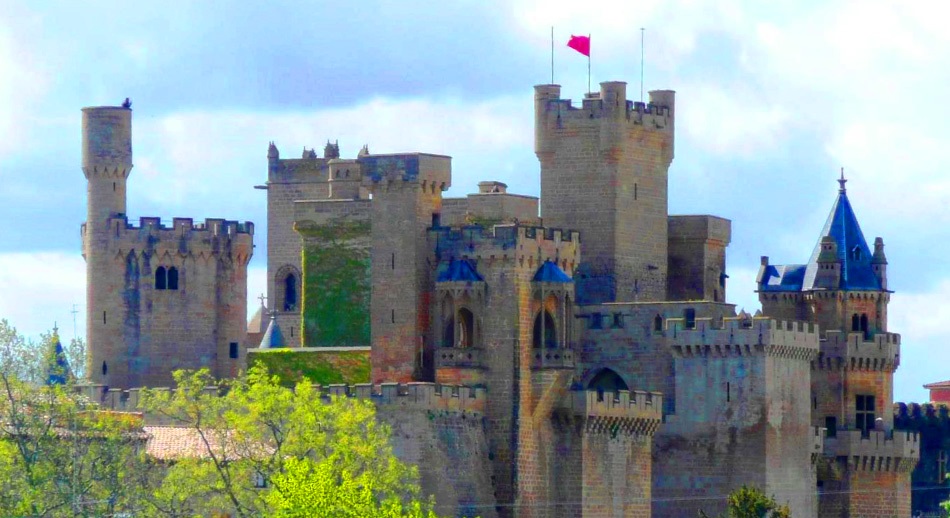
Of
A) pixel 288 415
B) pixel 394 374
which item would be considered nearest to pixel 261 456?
pixel 288 415

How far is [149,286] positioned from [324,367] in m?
6.46

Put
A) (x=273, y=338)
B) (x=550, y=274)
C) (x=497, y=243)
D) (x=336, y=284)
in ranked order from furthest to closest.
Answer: (x=273, y=338), (x=336, y=284), (x=550, y=274), (x=497, y=243)

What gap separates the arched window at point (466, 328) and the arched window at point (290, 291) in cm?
2034

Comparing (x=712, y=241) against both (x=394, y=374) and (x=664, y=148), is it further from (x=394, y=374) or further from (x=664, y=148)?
(x=394, y=374)

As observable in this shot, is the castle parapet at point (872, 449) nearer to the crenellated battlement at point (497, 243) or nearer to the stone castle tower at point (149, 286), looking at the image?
the crenellated battlement at point (497, 243)

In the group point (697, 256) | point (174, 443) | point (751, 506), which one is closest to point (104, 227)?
point (174, 443)

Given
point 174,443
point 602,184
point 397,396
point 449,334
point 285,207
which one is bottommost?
point 174,443

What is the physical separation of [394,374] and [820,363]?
65.4 ft

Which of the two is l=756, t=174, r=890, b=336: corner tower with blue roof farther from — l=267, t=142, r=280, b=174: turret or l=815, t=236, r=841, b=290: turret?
l=267, t=142, r=280, b=174: turret

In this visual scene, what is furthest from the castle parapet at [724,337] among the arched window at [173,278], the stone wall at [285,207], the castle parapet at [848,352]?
the stone wall at [285,207]

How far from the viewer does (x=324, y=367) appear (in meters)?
120

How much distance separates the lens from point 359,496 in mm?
102875

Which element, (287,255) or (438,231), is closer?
(438,231)

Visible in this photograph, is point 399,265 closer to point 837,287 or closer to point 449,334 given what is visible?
point 449,334
